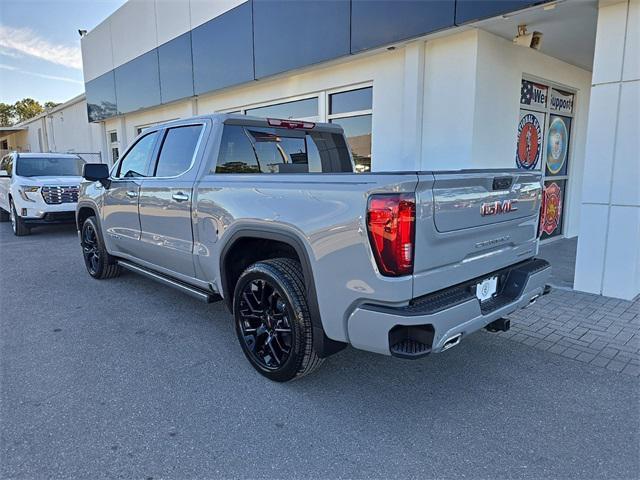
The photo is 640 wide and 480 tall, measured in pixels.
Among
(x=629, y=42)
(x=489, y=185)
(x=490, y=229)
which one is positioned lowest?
(x=490, y=229)

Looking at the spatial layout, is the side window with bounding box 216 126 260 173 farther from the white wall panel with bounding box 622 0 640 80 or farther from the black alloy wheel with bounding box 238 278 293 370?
the white wall panel with bounding box 622 0 640 80

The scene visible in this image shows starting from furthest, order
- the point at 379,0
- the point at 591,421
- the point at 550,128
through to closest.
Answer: the point at 550,128 < the point at 379,0 < the point at 591,421

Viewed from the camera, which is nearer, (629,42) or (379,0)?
(629,42)

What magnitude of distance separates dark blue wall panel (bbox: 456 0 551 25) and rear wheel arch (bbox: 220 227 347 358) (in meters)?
3.98

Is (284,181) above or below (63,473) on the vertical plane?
above

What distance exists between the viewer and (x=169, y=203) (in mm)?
4047

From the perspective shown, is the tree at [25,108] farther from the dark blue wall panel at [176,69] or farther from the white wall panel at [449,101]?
the white wall panel at [449,101]

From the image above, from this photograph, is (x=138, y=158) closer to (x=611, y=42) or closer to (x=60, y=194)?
(x=611, y=42)

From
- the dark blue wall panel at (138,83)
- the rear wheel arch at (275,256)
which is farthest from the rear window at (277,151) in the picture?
the dark blue wall panel at (138,83)

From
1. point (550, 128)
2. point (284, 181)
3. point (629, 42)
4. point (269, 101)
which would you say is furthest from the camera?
point (269, 101)

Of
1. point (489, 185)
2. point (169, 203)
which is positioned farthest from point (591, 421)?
point (169, 203)

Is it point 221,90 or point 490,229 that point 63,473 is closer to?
point 490,229

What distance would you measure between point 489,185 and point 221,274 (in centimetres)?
212

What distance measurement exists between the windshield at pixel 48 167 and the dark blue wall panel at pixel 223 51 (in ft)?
11.8
